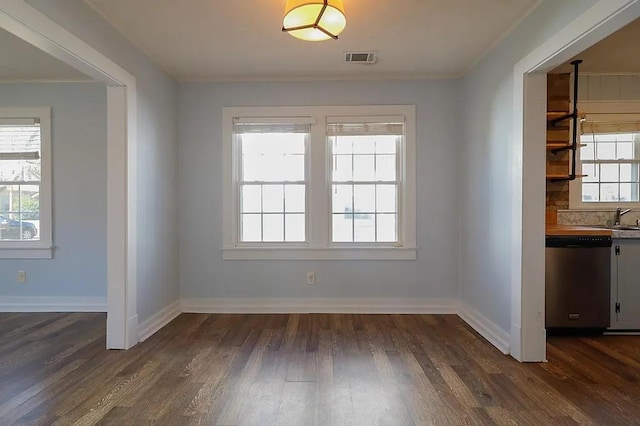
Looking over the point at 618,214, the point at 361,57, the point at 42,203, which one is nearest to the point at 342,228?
the point at 361,57

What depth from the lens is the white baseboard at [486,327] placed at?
3006 millimetres

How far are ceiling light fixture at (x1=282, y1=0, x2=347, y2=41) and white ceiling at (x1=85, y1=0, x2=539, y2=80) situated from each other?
0.53 m

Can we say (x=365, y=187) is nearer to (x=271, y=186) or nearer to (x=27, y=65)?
(x=271, y=186)

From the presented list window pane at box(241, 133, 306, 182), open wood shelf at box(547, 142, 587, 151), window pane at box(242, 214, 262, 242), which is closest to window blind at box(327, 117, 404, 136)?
window pane at box(241, 133, 306, 182)

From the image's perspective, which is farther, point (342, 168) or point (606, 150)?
point (342, 168)

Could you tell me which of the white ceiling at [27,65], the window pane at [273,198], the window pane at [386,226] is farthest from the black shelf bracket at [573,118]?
the white ceiling at [27,65]

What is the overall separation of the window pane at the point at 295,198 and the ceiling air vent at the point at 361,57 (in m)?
1.43

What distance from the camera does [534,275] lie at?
275cm

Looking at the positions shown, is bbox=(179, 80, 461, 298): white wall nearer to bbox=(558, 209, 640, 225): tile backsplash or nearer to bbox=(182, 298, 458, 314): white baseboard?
bbox=(182, 298, 458, 314): white baseboard

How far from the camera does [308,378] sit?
8.21 feet

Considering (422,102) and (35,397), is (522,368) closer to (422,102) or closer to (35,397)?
(422,102)

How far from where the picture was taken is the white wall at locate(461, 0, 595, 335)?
2787mm

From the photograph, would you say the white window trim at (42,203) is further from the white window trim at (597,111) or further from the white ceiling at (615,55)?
the white window trim at (597,111)

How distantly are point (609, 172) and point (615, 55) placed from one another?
1.25 m
